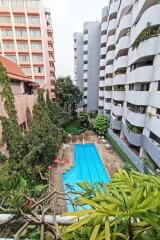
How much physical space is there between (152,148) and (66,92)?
20.5 metres

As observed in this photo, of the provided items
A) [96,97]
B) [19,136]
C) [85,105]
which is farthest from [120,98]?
[85,105]

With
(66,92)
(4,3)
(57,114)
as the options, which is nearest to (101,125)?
(57,114)

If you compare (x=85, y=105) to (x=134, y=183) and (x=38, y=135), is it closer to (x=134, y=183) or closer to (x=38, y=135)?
(x=38, y=135)

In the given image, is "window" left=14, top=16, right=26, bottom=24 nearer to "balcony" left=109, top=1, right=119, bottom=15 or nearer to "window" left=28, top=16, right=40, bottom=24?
"window" left=28, top=16, right=40, bottom=24

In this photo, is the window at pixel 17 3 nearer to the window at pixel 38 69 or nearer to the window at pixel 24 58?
the window at pixel 24 58

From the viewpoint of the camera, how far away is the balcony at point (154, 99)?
10.5 metres

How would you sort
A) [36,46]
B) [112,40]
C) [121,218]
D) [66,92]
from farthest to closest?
[66,92] → [36,46] → [112,40] → [121,218]

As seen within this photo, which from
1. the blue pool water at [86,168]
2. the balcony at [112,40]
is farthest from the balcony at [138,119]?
the balcony at [112,40]

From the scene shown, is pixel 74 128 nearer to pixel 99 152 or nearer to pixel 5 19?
pixel 99 152

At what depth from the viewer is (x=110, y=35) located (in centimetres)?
2261

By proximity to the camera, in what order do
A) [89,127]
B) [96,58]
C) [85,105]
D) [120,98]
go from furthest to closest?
[85,105]
[96,58]
[89,127]
[120,98]

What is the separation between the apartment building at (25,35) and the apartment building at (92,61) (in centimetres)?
1077

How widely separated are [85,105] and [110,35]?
17.6m

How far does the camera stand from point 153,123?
11.0 meters
